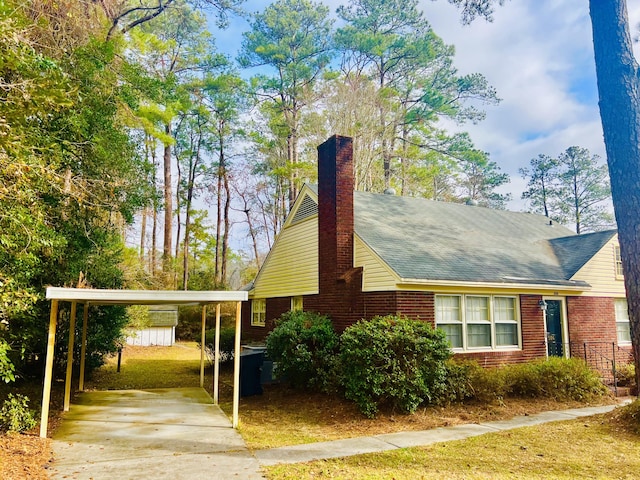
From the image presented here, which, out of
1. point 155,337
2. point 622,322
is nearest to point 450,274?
point 622,322

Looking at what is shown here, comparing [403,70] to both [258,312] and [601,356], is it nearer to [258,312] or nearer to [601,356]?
[258,312]

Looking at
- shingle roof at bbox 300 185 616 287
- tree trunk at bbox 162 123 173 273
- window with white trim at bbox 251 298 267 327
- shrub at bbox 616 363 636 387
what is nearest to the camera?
shingle roof at bbox 300 185 616 287

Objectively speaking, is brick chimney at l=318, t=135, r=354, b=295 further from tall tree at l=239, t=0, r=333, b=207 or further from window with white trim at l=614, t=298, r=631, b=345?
tall tree at l=239, t=0, r=333, b=207

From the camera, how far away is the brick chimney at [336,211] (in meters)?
11.6

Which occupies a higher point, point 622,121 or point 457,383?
point 622,121

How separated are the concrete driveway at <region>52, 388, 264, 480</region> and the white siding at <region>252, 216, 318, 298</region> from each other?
5.04 metres

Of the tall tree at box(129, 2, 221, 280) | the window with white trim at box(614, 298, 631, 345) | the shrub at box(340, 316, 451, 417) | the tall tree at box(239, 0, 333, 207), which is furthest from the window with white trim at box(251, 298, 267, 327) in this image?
the window with white trim at box(614, 298, 631, 345)

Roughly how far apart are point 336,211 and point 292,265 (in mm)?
3882

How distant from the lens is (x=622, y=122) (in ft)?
26.8

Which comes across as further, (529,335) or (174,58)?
(174,58)

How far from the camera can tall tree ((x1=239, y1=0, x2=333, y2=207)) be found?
93.3ft

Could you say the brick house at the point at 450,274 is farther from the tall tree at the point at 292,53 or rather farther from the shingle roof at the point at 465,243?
the tall tree at the point at 292,53

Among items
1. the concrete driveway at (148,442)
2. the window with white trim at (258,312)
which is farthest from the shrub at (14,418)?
the window with white trim at (258,312)

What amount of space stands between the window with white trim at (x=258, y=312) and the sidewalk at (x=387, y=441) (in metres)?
10.4
